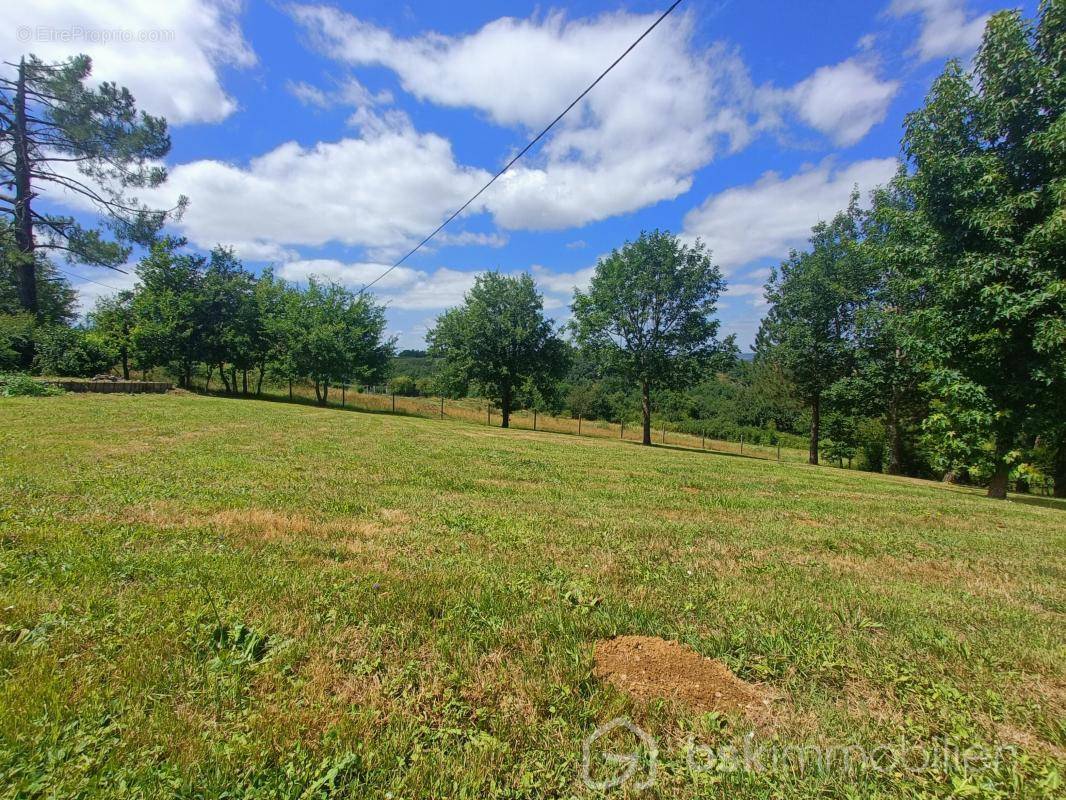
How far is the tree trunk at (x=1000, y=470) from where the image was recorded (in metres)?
12.0

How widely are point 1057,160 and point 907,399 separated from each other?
15.6 metres

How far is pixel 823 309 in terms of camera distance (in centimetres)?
2312

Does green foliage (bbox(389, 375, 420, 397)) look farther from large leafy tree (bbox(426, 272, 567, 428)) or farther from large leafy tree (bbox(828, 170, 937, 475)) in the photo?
large leafy tree (bbox(828, 170, 937, 475))

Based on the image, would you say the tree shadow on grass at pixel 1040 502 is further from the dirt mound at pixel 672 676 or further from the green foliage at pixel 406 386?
the green foliage at pixel 406 386

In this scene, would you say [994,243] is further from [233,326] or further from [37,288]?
[37,288]

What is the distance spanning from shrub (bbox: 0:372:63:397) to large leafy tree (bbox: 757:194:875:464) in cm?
3227

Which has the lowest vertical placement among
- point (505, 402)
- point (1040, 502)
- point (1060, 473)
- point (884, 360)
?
point (1040, 502)

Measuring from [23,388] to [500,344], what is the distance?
2071 cm

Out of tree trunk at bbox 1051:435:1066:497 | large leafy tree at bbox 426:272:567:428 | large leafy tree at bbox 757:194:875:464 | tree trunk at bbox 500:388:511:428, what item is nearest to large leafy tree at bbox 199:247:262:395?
large leafy tree at bbox 426:272:567:428

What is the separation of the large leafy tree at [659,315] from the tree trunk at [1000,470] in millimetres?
12491

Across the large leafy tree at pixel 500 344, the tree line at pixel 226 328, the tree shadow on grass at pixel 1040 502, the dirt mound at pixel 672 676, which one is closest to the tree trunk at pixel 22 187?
the tree line at pixel 226 328

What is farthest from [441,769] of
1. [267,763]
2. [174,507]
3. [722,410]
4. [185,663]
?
[722,410]

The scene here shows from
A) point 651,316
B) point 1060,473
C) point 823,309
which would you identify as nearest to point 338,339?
point 651,316

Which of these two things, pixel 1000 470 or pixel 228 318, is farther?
pixel 228 318
